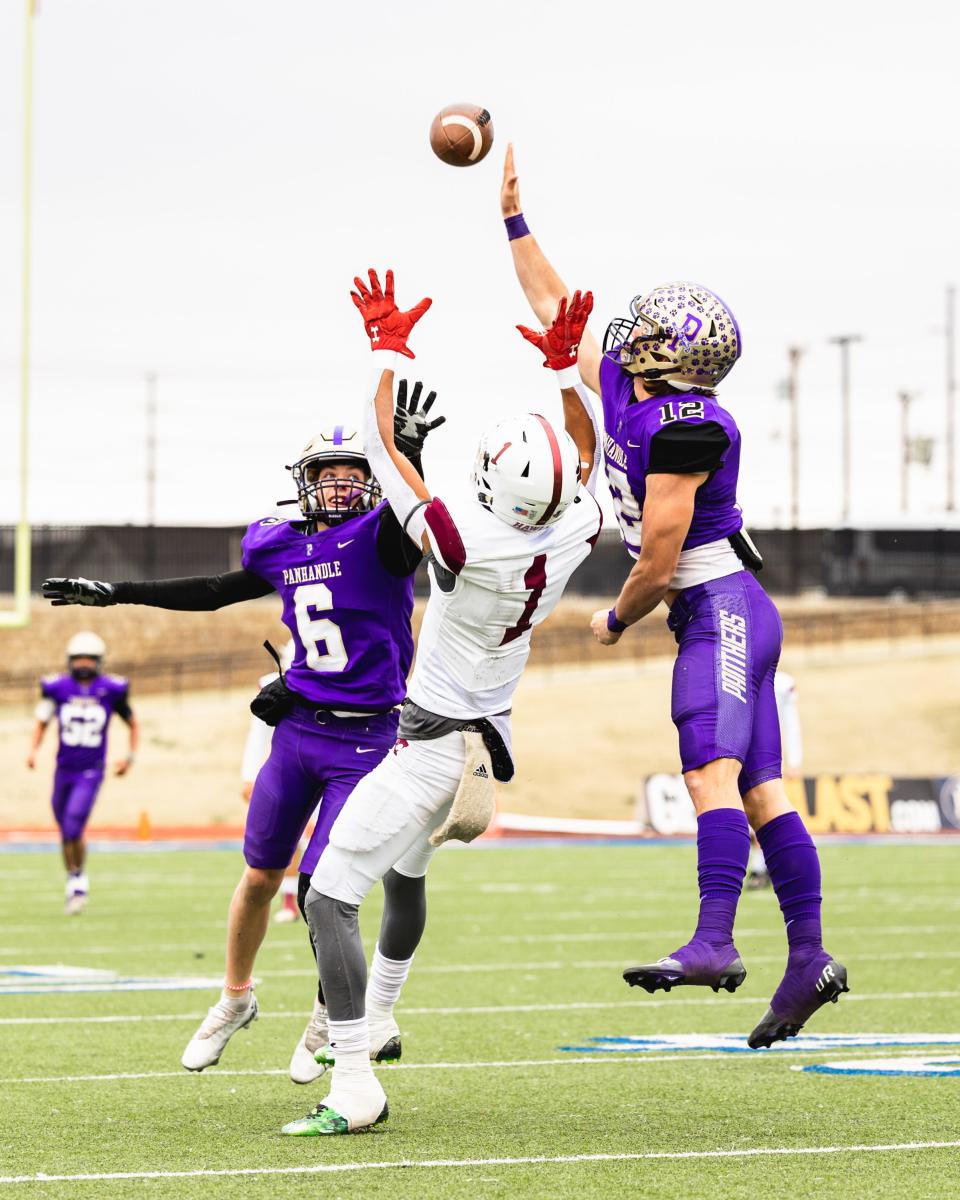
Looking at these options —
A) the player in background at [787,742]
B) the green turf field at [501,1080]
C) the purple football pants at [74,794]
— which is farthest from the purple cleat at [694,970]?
the purple football pants at [74,794]

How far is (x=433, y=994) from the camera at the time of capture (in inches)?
397

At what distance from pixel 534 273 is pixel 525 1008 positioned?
394 centimetres

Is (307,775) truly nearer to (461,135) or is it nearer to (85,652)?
(461,135)

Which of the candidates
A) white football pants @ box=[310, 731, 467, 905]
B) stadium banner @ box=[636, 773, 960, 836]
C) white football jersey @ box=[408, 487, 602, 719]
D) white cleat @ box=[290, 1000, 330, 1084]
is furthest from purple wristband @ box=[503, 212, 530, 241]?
stadium banner @ box=[636, 773, 960, 836]

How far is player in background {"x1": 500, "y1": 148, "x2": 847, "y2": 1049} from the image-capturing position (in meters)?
5.98

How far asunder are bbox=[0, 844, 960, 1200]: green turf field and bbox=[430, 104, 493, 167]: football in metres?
3.21

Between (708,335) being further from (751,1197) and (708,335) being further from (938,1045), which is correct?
(938,1045)

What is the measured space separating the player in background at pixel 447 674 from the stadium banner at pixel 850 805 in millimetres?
19466

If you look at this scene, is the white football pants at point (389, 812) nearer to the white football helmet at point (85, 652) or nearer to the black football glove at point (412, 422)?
the black football glove at point (412, 422)

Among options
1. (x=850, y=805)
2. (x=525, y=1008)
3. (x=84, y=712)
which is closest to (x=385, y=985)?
(x=525, y=1008)

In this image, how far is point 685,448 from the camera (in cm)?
598

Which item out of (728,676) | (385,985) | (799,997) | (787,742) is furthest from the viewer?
(787,742)

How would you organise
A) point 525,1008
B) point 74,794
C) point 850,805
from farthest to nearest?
point 850,805 < point 74,794 < point 525,1008

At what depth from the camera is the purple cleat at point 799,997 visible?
582 centimetres
